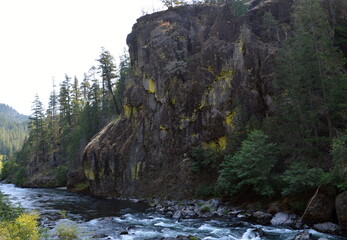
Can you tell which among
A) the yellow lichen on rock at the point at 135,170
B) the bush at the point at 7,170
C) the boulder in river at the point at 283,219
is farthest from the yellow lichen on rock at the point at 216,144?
the bush at the point at 7,170

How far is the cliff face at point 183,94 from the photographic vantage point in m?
28.6

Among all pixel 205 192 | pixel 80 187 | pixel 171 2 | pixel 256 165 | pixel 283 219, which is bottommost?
pixel 80 187

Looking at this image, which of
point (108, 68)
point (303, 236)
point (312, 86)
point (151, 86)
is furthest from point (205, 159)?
point (108, 68)

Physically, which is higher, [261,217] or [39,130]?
[39,130]

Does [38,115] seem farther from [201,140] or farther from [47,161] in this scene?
[201,140]

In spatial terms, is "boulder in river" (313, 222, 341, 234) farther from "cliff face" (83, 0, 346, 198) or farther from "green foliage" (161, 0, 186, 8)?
"green foliage" (161, 0, 186, 8)

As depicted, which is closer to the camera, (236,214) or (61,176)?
(236,214)

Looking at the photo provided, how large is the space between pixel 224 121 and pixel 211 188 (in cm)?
721

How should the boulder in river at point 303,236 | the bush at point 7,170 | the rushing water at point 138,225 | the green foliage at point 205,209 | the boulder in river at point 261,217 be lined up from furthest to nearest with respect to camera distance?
the bush at point 7,170 → the green foliage at point 205,209 → the boulder in river at point 261,217 → the rushing water at point 138,225 → the boulder in river at point 303,236

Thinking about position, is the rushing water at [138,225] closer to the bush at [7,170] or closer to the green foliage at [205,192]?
the green foliage at [205,192]

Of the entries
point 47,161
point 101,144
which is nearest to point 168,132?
point 101,144

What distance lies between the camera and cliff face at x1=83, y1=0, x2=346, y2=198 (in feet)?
94.0

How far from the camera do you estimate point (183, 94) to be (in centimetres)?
3175

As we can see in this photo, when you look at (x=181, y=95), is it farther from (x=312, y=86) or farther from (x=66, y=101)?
(x=66, y=101)
